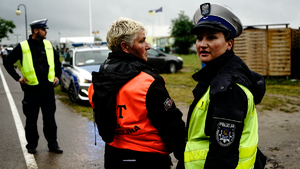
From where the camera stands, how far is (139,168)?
1904 mm

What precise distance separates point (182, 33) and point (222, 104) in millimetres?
48644

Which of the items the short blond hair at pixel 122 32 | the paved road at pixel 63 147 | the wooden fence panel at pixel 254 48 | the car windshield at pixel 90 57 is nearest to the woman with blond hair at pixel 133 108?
the short blond hair at pixel 122 32

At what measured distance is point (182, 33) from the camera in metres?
48.8

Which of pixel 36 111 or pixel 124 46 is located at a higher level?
pixel 124 46

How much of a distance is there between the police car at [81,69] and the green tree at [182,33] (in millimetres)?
38778

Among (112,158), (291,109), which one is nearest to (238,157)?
(112,158)

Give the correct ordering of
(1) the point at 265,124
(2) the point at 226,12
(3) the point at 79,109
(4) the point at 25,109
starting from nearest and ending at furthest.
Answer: (2) the point at 226,12 < (4) the point at 25,109 < (1) the point at 265,124 < (3) the point at 79,109

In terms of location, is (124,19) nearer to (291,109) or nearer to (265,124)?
(265,124)

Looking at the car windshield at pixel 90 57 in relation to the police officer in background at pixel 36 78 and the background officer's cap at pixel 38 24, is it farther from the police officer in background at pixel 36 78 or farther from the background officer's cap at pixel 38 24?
the background officer's cap at pixel 38 24

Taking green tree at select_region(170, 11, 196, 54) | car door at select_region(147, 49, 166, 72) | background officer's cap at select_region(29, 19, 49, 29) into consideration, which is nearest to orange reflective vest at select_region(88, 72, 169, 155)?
background officer's cap at select_region(29, 19, 49, 29)

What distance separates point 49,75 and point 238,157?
376 cm

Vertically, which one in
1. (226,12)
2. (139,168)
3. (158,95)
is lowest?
(139,168)

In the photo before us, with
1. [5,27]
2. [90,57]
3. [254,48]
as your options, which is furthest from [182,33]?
[5,27]

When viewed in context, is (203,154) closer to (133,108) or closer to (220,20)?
(133,108)
